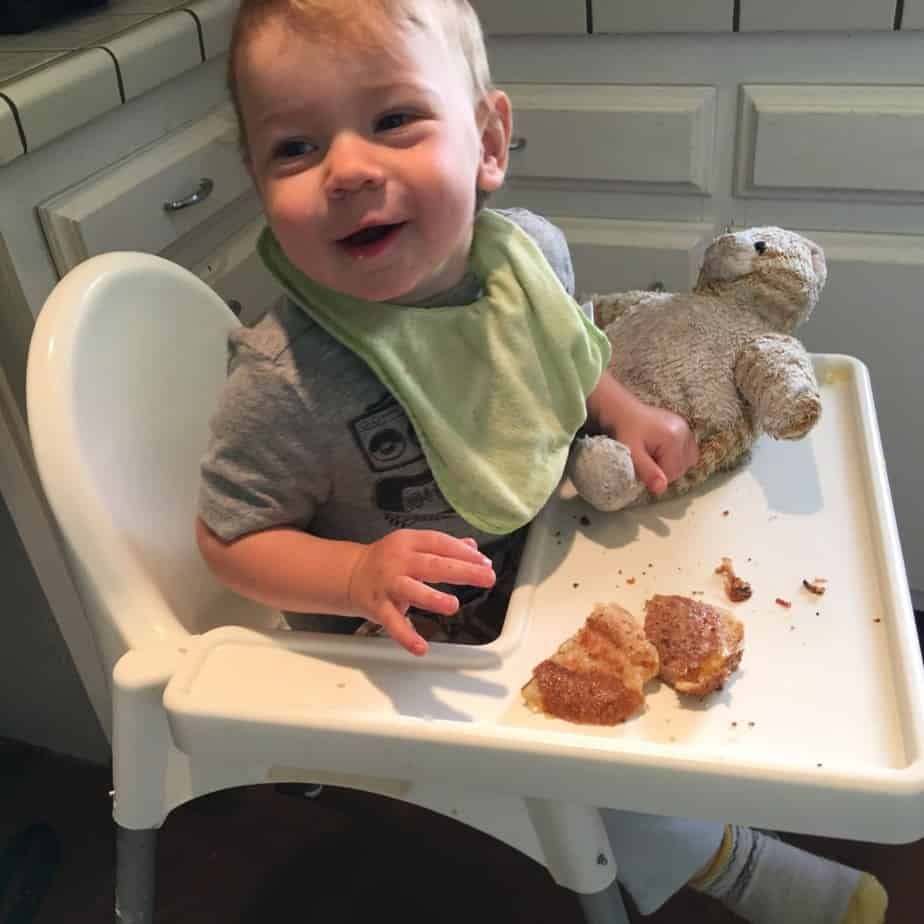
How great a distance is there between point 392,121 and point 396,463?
0.21 m

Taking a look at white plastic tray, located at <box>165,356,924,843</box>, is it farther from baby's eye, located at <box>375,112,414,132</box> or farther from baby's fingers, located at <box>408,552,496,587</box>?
baby's eye, located at <box>375,112,414,132</box>

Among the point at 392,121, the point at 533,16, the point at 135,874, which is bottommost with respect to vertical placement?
the point at 135,874

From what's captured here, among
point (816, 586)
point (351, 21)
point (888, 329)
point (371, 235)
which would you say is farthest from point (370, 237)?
point (888, 329)

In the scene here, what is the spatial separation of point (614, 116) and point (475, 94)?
42 cm

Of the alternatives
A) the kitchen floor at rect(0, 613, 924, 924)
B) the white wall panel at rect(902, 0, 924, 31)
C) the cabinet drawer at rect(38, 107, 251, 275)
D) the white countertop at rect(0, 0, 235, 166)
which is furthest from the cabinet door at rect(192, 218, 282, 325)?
the white wall panel at rect(902, 0, 924, 31)

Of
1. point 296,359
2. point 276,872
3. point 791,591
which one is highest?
point 296,359

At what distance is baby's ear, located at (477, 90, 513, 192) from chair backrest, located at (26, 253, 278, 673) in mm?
245

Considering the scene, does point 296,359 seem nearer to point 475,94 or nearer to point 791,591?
point 475,94

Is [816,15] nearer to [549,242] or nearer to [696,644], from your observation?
[549,242]

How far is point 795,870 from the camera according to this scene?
0.78 m

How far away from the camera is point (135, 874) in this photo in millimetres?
690

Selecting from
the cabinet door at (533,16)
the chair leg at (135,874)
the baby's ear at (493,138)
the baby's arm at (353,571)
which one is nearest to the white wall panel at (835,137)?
the cabinet door at (533,16)

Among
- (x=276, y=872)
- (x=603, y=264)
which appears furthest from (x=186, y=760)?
(x=603, y=264)

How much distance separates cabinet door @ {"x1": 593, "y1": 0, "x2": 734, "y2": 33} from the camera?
2.96 ft
